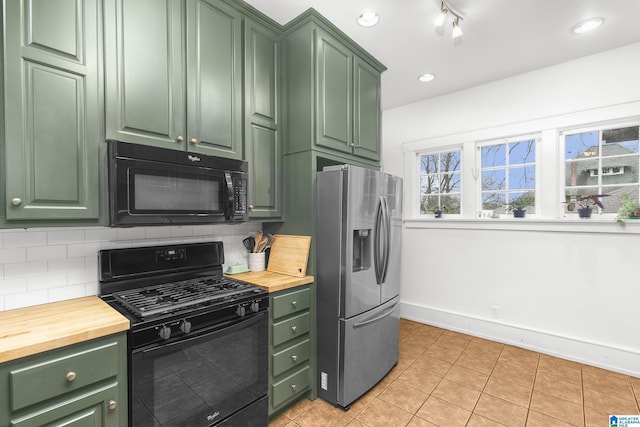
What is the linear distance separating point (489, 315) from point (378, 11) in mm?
3103

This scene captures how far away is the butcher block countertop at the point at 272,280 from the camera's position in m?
1.89

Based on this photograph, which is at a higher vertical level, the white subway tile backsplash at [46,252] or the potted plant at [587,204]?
the potted plant at [587,204]

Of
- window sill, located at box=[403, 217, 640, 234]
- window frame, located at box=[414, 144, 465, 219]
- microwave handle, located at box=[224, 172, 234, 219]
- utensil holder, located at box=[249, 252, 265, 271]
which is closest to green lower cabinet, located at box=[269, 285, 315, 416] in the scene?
utensil holder, located at box=[249, 252, 265, 271]

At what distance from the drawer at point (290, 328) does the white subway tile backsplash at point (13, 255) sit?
4.42 ft

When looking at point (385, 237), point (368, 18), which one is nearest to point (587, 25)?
point (368, 18)

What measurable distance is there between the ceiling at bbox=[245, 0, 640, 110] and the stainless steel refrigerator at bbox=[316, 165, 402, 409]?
1.13m

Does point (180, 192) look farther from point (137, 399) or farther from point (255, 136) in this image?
point (137, 399)

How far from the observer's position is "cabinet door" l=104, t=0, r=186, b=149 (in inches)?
57.9

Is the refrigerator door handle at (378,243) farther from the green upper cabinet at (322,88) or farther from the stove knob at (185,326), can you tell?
the stove knob at (185,326)

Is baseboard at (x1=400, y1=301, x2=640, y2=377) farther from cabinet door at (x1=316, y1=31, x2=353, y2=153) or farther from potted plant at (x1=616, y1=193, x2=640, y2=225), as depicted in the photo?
cabinet door at (x1=316, y1=31, x2=353, y2=153)

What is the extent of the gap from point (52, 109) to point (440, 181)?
356 cm

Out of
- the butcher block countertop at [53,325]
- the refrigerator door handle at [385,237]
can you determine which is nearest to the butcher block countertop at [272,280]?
the refrigerator door handle at [385,237]

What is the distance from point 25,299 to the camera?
1.46 metres

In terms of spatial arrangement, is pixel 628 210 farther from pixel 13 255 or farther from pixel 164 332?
pixel 13 255
